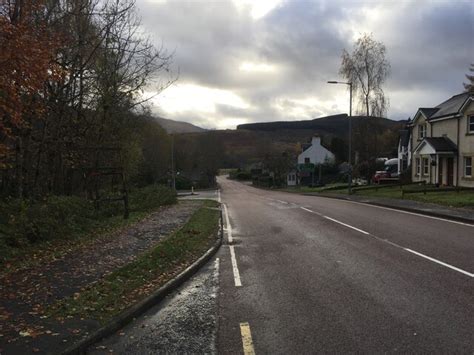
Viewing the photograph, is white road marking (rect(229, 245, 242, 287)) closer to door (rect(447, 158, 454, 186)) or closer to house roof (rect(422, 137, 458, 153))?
house roof (rect(422, 137, 458, 153))

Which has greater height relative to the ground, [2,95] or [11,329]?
[2,95]

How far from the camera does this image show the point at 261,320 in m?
6.25

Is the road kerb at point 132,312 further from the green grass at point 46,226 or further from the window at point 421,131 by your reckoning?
the window at point 421,131

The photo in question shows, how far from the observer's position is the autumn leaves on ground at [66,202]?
22.1 feet

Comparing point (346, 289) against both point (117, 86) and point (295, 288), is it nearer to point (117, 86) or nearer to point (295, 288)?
point (295, 288)

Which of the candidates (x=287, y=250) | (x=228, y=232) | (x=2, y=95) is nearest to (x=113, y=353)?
(x=2, y=95)

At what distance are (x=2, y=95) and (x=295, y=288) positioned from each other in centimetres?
613

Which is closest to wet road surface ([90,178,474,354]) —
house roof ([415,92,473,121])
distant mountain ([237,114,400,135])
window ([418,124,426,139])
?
house roof ([415,92,473,121])

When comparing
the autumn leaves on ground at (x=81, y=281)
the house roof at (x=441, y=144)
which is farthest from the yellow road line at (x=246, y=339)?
the house roof at (x=441, y=144)

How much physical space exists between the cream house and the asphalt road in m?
22.1

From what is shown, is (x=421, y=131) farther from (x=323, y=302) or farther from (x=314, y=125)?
(x=314, y=125)

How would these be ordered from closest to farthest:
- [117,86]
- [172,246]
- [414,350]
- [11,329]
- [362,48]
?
[414,350] < [11,329] < [172,246] < [117,86] < [362,48]

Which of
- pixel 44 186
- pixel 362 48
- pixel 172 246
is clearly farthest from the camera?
pixel 362 48

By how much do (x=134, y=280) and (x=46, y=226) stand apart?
509 cm
